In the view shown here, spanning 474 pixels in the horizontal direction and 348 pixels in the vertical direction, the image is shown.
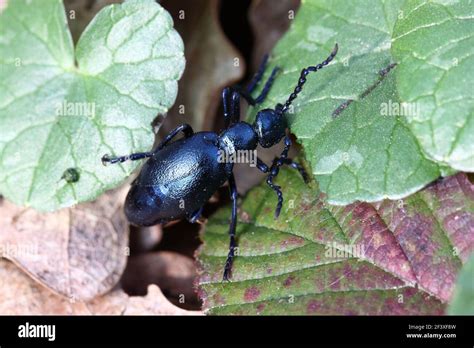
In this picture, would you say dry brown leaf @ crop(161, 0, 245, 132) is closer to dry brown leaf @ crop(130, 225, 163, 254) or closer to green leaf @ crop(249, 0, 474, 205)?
green leaf @ crop(249, 0, 474, 205)

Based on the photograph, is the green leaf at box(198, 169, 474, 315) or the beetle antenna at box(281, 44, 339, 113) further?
the beetle antenna at box(281, 44, 339, 113)

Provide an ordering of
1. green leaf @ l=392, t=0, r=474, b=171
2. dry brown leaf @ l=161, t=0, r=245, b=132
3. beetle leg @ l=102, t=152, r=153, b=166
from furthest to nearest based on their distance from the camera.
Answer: dry brown leaf @ l=161, t=0, r=245, b=132, beetle leg @ l=102, t=152, r=153, b=166, green leaf @ l=392, t=0, r=474, b=171

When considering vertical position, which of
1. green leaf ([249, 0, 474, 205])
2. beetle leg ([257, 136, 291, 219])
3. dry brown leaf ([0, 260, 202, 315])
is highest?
green leaf ([249, 0, 474, 205])

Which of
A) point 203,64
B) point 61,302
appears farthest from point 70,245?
point 203,64

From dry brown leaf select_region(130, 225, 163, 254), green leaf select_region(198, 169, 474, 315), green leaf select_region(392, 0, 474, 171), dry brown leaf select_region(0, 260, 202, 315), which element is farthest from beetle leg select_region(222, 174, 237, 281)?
green leaf select_region(392, 0, 474, 171)

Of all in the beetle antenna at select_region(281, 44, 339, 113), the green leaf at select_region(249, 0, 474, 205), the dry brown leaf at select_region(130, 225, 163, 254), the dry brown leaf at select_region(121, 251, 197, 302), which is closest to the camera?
the green leaf at select_region(249, 0, 474, 205)

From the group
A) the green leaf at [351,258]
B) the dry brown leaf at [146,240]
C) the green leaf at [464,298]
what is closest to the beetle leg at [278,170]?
the green leaf at [351,258]

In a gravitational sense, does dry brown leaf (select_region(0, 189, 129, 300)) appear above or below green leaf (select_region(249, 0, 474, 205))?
below
